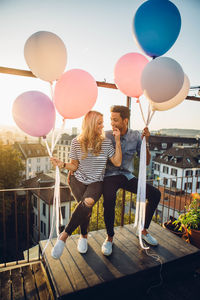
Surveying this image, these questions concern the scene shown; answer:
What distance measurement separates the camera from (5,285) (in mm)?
1744

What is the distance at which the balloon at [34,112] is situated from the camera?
155 cm

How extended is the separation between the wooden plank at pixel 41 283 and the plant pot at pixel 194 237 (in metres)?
1.67

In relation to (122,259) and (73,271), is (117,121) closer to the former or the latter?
(122,259)

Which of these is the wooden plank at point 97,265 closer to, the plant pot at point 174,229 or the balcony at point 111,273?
the balcony at point 111,273

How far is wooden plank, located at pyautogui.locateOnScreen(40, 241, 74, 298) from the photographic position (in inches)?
56.8

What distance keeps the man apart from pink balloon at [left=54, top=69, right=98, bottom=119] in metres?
0.43

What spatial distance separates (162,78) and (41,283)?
2.17 m

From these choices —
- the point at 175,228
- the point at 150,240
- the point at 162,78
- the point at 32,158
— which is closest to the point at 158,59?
the point at 162,78

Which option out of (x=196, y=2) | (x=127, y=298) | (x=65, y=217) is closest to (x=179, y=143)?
(x=65, y=217)

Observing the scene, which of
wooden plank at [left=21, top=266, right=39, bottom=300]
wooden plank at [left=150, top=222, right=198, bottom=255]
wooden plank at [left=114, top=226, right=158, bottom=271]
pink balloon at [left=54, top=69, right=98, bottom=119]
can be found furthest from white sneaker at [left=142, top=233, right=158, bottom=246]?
pink balloon at [left=54, top=69, right=98, bottom=119]

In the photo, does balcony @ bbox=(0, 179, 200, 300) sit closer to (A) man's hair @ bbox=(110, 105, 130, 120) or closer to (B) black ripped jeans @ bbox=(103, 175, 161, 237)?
(B) black ripped jeans @ bbox=(103, 175, 161, 237)

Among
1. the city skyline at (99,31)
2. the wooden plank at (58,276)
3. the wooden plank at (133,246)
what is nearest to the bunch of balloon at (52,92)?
the city skyline at (99,31)

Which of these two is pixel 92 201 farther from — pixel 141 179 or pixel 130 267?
pixel 130 267

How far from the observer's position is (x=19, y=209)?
606 inches
